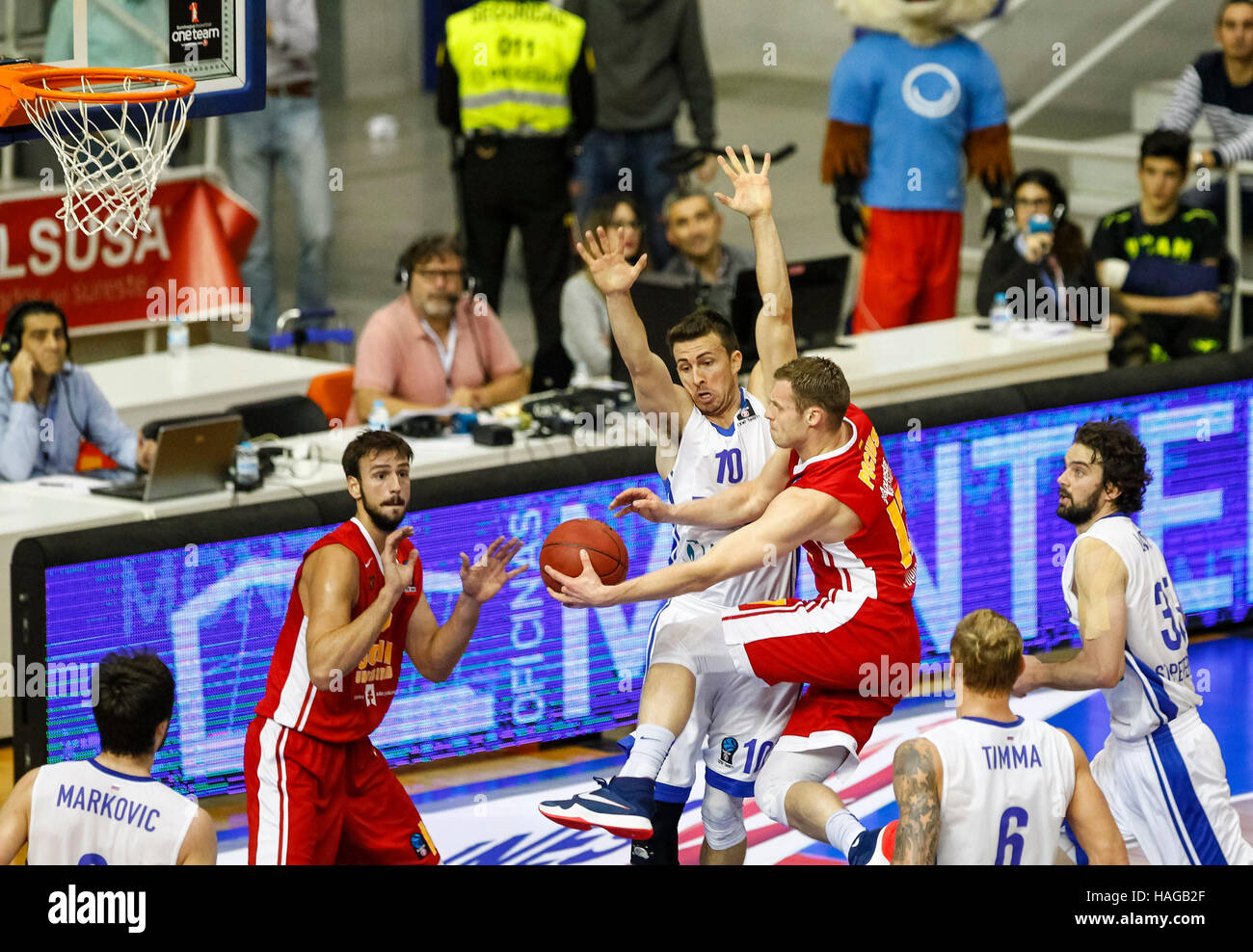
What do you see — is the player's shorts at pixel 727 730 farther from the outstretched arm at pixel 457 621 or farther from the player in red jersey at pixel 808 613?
the outstretched arm at pixel 457 621

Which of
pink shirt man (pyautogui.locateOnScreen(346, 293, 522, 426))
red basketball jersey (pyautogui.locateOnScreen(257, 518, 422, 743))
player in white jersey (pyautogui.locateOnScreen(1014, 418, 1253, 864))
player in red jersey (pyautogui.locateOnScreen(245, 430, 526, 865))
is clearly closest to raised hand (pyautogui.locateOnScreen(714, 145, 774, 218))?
player in white jersey (pyautogui.locateOnScreen(1014, 418, 1253, 864))

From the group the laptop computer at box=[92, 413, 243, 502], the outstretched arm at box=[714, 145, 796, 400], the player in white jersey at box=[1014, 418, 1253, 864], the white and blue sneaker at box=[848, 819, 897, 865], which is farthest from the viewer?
the laptop computer at box=[92, 413, 243, 502]

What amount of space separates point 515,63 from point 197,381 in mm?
2962

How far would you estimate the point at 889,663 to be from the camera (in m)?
6.98

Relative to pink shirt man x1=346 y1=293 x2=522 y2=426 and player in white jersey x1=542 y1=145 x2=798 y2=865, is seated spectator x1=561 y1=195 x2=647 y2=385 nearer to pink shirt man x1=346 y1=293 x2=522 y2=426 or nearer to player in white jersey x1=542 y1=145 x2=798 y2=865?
pink shirt man x1=346 y1=293 x2=522 y2=426

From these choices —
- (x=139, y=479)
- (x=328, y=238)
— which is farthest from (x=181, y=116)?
(x=328, y=238)

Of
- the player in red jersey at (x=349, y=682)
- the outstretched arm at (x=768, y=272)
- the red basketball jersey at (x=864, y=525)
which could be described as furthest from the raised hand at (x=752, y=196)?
the player in red jersey at (x=349, y=682)

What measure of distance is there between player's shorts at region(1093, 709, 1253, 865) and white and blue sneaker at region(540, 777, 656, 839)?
1646 mm

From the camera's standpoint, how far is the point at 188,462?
8984 millimetres

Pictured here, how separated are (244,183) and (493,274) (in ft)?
6.91

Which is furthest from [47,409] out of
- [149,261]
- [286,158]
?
[286,158]

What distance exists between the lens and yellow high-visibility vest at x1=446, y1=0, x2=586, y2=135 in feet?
41.3

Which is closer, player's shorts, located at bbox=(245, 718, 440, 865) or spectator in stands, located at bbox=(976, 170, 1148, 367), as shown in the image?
player's shorts, located at bbox=(245, 718, 440, 865)

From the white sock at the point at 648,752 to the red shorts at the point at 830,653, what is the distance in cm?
36
